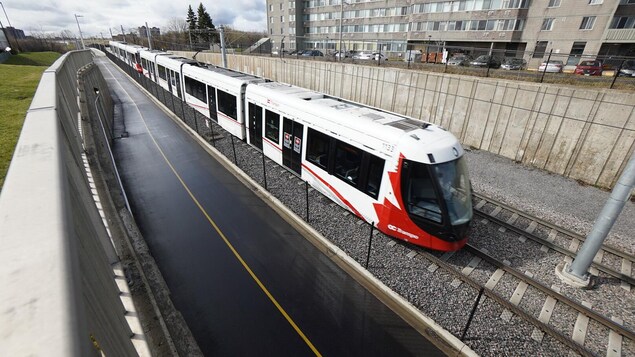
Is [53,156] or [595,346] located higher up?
[53,156]

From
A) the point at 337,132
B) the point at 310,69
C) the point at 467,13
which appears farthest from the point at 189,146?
the point at 467,13

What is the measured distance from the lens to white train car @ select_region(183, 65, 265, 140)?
1482 cm

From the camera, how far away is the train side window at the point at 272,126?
12.3m

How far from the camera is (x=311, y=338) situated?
6.48 m

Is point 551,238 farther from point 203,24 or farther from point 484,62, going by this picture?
point 203,24

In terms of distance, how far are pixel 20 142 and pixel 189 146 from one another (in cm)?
1425

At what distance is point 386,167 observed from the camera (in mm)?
8039

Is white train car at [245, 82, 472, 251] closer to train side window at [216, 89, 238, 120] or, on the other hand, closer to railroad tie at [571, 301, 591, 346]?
railroad tie at [571, 301, 591, 346]

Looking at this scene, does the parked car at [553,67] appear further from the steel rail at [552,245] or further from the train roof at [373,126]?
the train roof at [373,126]

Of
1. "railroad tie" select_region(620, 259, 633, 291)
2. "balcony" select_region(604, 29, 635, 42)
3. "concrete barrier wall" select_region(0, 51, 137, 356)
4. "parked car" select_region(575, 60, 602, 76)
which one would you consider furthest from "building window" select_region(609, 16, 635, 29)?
"concrete barrier wall" select_region(0, 51, 137, 356)

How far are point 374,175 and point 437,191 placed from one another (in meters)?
1.79


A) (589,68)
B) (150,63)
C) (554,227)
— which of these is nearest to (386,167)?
(554,227)

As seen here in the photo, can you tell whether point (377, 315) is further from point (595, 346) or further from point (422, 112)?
point (422, 112)

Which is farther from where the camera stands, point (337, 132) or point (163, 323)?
point (337, 132)
